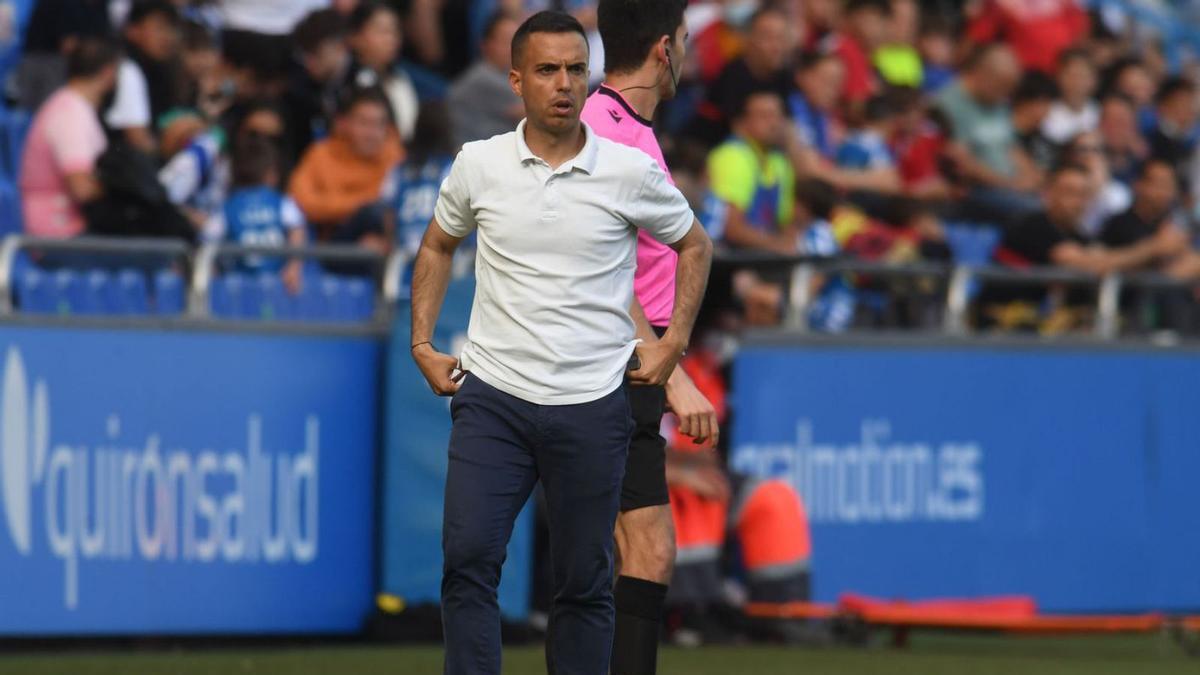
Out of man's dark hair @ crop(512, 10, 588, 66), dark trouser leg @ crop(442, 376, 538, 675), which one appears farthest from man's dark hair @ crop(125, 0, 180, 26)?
dark trouser leg @ crop(442, 376, 538, 675)

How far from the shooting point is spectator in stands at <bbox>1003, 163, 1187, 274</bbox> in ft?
47.3

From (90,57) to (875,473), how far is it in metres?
4.81

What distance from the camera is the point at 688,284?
6.36 meters

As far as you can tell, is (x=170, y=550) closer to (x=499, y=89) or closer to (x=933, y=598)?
(x=499, y=89)

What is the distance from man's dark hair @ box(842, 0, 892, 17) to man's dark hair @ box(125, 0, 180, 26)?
20.2ft

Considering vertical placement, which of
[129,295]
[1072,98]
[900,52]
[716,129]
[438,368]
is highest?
[900,52]

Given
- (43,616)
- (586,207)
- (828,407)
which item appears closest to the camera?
(586,207)

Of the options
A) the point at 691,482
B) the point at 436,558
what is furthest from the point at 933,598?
the point at 436,558

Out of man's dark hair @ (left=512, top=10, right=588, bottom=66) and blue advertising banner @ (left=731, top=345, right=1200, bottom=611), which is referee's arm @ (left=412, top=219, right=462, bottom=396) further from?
blue advertising banner @ (left=731, top=345, right=1200, bottom=611)

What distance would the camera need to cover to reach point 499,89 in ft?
41.9

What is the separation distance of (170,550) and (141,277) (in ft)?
4.28

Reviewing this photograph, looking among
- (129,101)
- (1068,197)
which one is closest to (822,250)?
(1068,197)

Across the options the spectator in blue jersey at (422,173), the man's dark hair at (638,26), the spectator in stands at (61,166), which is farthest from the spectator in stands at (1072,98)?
the man's dark hair at (638,26)

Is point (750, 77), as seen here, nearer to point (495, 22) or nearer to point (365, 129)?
point (495, 22)
